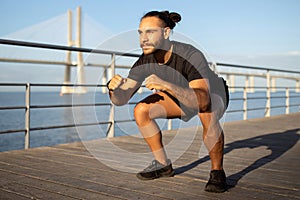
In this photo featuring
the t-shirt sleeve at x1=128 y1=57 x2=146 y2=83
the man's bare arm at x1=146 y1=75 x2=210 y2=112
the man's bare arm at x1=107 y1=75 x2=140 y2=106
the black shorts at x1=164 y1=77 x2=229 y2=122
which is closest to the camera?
the man's bare arm at x1=146 y1=75 x2=210 y2=112

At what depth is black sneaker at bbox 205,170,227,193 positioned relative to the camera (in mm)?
1548

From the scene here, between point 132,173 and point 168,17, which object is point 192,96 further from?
point 132,173

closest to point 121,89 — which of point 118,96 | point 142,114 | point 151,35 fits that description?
point 118,96

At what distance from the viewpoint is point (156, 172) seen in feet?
5.92

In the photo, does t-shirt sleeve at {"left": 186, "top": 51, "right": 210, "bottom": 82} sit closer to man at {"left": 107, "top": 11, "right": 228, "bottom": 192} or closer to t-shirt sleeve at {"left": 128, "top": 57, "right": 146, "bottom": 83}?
man at {"left": 107, "top": 11, "right": 228, "bottom": 192}

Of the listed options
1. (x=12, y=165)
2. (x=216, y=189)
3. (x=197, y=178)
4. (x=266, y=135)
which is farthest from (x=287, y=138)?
(x=12, y=165)

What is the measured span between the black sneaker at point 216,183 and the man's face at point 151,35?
0.55 metres

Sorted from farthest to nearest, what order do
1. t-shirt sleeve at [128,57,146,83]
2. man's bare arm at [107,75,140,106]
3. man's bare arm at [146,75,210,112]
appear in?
t-shirt sleeve at [128,57,146,83], man's bare arm at [107,75,140,106], man's bare arm at [146,75,210,112]

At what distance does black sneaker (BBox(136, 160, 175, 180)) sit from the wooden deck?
43 millimetres

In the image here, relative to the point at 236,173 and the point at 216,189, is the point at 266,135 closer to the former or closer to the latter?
the point at 236,173

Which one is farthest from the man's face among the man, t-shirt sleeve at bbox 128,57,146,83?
t-shirt sleeve at bbox 128,57,146,83

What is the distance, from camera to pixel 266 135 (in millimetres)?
3709

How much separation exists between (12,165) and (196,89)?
1120 mm

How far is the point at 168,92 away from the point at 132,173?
0.53 metres
